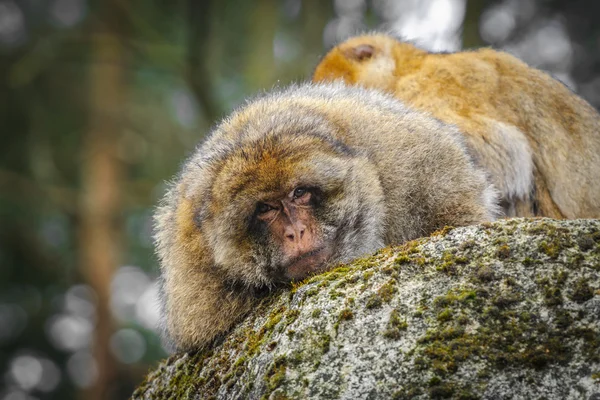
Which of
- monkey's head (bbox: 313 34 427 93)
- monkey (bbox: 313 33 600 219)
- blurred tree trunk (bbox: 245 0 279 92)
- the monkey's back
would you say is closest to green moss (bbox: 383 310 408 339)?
monkey (bbox: 313 33 600 219)

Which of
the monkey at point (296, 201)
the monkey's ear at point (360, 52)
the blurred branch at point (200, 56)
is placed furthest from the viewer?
the blurred branch at point (200, 56)

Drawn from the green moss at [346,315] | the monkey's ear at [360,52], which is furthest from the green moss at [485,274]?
the monkey's ear at [360,52]

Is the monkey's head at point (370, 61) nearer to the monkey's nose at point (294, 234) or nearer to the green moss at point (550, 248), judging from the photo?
the monkey's nose at point (294, 234)

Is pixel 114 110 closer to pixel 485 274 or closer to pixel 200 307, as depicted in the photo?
pixel 200 307

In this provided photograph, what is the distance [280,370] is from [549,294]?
1131 mm

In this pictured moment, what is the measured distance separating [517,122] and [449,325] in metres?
4.02

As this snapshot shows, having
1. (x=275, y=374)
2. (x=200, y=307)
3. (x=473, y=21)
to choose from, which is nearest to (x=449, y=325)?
(x=275, y=374)

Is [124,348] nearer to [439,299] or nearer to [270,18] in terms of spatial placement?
[270,18]

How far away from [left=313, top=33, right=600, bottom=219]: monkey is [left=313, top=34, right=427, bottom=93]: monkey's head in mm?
73

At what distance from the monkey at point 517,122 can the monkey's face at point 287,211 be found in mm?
1908

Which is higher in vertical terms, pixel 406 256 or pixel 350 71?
pixel 350 71

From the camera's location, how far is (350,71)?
Result: 7406 mm

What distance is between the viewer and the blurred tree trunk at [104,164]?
12672mm

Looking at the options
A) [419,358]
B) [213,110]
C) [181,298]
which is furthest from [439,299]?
[213,110]
